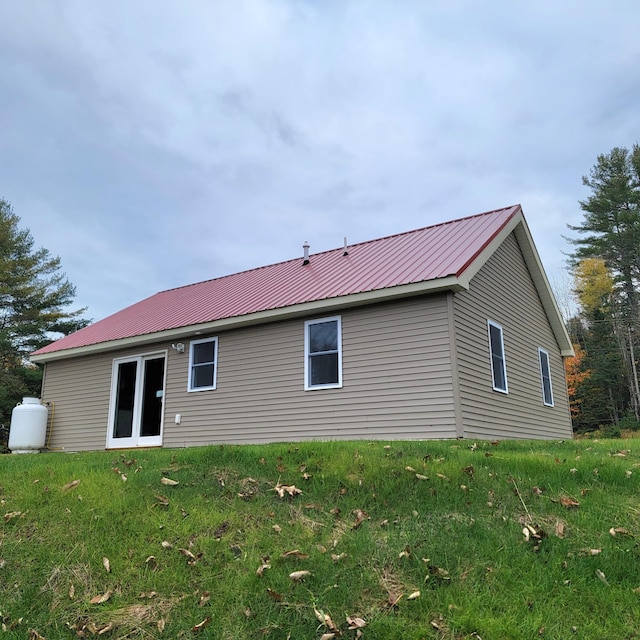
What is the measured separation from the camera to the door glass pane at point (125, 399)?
43.3 feet

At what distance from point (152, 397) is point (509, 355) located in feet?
26.0

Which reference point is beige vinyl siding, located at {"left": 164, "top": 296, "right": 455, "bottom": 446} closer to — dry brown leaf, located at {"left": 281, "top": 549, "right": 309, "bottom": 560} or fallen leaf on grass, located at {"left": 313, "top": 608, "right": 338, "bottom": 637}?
dry brown leaf, located at {"left": 281, "top": 549, "right": 309, "bottom": 560}

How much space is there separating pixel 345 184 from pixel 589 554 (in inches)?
862

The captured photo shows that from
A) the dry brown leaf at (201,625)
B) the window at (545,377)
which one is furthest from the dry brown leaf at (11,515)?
the window at (545,377)

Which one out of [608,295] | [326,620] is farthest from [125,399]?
[608,295]

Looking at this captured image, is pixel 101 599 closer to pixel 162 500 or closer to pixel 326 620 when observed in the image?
pixel 162 500

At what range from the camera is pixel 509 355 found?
38.7ft

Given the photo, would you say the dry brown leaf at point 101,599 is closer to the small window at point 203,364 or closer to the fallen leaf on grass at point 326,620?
the fallen leaf on grass at point 326,620

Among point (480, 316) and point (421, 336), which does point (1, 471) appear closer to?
point (421, 336)

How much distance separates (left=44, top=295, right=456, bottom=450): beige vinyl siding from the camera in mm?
9273

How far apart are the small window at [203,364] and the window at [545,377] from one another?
7730 millimetres

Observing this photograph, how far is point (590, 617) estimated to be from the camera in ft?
11.9

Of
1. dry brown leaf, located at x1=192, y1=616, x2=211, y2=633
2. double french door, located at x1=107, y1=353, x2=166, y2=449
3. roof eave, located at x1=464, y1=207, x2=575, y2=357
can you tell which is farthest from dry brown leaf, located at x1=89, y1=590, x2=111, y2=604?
double french door, located at x1=107, y1=353, x2=166, y2=449

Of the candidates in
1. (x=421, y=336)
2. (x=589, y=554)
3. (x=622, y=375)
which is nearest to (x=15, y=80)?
(x=421, y=336)
